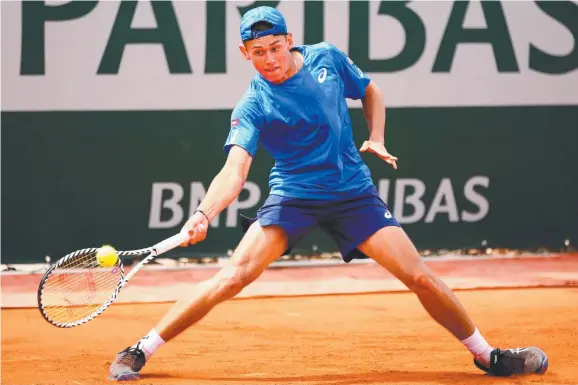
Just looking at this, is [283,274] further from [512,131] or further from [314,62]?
[314,62]

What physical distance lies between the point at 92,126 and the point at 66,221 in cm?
71

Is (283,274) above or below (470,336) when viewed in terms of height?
below

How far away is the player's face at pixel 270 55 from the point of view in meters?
4.33

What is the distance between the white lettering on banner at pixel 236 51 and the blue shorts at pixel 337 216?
3.68 m

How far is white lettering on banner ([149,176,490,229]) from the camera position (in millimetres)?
8117

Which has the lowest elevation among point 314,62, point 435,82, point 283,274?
point 283,274

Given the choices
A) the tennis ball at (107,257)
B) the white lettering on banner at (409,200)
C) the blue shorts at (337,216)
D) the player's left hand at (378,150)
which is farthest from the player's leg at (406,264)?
the white lettering on banner at (409,200)

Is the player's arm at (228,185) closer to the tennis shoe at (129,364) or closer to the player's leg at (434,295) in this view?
the player's leg at (434,295)

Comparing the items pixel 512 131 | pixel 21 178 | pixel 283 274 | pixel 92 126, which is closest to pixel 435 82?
pixel 512 131

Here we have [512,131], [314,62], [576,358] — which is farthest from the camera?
[512,131]

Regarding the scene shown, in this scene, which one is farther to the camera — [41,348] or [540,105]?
[540,105]

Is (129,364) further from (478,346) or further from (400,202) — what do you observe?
(400,202)

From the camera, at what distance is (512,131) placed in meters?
8.50

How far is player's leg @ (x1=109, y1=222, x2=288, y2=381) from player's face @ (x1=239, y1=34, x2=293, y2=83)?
62cm
